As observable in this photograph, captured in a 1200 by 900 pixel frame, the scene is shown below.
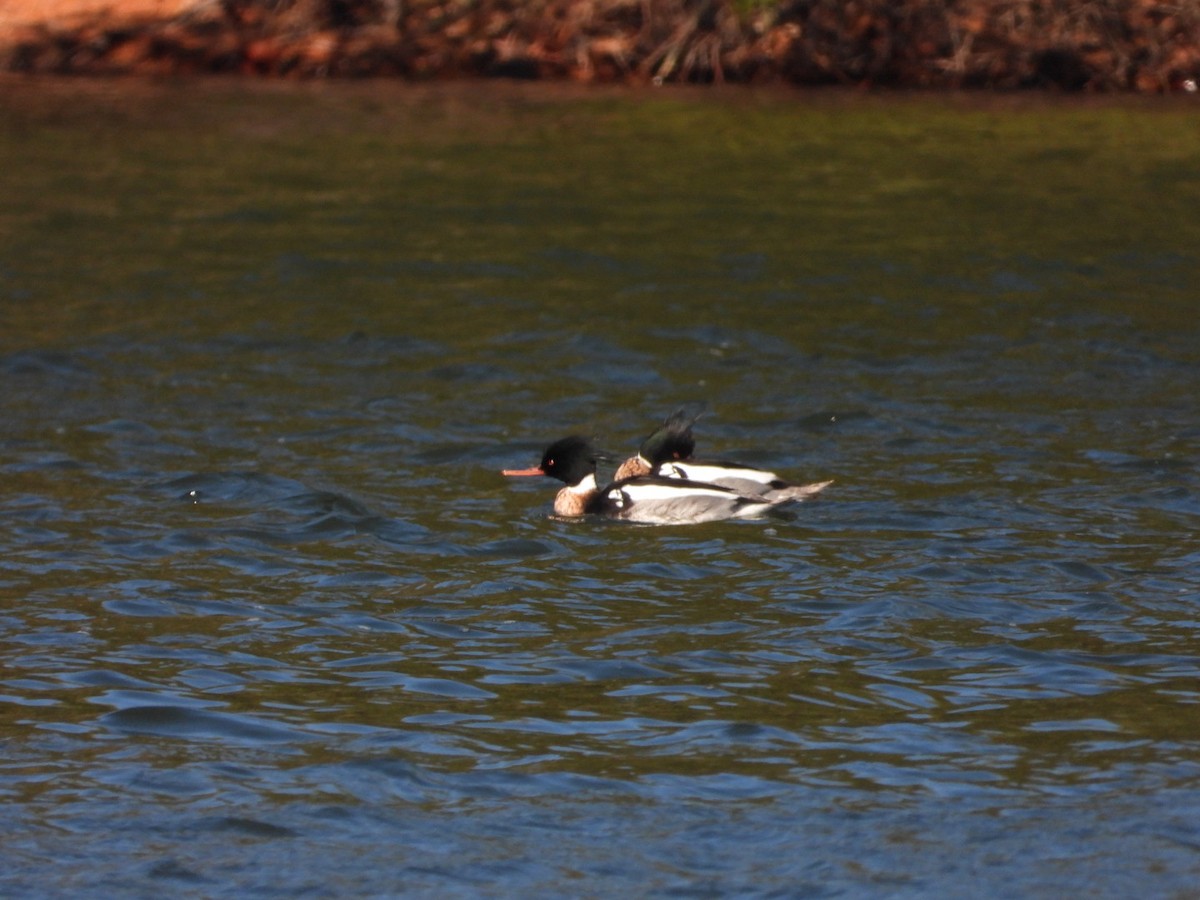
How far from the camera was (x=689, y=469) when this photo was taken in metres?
10.5

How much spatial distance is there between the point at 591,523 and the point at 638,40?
48.0 feet

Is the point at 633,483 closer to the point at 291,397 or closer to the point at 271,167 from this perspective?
the point at 291,397

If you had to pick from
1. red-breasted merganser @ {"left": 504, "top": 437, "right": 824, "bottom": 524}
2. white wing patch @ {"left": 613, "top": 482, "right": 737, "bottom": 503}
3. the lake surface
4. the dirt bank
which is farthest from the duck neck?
the dirt bank

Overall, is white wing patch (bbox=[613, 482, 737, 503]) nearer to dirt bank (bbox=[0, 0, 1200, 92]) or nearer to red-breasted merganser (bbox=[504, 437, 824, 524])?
red-breasted merganser (bbox=[504, 437, 824, 524])

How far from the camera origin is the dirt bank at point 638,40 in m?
23.6

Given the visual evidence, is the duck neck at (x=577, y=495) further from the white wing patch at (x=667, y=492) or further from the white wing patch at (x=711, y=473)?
the white wing patch at (x=711, y=473)

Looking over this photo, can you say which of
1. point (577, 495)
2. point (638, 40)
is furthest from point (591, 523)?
point (638, 40)

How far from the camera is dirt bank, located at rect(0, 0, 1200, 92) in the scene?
23625 mm

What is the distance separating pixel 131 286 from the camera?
→ 15125 mm

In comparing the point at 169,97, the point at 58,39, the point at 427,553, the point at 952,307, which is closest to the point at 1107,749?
the point at 427,553

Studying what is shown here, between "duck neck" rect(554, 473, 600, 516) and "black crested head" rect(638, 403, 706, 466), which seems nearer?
"duck neck" rect(554, 473, 600, 516)

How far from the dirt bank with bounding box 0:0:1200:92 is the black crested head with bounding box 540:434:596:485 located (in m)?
13.8

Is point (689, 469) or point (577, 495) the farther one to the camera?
point (577, 495)

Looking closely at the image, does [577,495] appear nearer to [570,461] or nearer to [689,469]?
[570,461]
